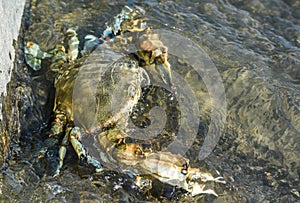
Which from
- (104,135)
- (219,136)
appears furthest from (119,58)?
(219,136)

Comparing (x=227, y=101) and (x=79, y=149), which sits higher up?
(x=227, y=101)

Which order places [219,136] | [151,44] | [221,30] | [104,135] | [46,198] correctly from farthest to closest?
[221,30] < [151,44] < [219,136] < [104,135] < [46,198]

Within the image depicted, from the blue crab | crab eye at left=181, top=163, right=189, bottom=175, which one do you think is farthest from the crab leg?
crab eye at left=181, top=163, right=189, bottom=175

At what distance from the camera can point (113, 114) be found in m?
2.72

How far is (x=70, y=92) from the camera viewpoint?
285cm

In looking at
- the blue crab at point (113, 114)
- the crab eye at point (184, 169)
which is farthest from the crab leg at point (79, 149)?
the crab eye at point (184, 169)

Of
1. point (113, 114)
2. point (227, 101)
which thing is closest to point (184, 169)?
point (113, 114)

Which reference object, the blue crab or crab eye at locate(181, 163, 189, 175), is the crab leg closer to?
the blue crab

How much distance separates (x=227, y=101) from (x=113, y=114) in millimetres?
905

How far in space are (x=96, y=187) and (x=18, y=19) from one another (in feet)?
4.78

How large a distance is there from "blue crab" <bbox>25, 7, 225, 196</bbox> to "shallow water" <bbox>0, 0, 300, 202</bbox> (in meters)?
0.10

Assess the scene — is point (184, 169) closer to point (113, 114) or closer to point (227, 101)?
point (113, 114)

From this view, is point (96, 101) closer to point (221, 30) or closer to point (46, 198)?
point (46, 198)

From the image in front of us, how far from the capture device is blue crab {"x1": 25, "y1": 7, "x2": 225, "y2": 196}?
251 cm
